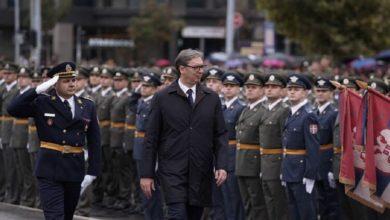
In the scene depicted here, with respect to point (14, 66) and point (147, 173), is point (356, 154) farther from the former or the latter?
point (14, 66)

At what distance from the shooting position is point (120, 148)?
14.8m

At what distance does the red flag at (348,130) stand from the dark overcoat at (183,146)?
2.34 m

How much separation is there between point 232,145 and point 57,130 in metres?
3.50

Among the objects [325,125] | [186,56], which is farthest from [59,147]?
[325,125]

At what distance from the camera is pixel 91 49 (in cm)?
5997

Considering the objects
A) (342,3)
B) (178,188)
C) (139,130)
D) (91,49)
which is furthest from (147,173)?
(91,49)

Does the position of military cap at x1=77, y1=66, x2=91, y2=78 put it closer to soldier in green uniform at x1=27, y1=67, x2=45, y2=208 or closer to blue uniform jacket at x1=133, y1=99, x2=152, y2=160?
soldier in green uniform at x1=27, y1=67, x2=45, y2=208

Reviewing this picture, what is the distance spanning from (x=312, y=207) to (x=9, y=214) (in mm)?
4516

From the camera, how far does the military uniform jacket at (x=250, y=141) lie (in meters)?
11.8

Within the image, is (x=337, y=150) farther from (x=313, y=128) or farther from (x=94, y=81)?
(x=94, y=81)

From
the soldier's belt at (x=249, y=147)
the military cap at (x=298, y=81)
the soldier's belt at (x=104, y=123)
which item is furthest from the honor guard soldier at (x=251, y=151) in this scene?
the soldier's belt at (x=104, y=123)

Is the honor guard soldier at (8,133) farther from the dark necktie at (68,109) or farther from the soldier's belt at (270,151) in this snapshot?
the dark necktie at (68,109)

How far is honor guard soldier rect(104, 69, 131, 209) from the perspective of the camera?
14.8m

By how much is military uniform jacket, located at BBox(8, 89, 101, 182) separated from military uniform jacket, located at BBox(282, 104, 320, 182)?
2.50 m
